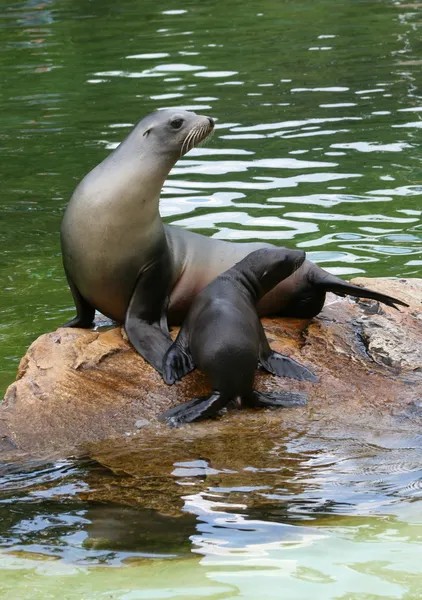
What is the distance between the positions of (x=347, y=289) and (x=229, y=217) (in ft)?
11.7

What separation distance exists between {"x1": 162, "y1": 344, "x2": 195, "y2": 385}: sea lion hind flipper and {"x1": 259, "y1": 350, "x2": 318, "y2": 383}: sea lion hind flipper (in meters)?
0.37

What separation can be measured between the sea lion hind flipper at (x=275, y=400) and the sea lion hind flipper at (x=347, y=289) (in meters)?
0.98

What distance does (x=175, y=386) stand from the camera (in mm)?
5465

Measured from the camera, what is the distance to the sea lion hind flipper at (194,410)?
5.14 meters

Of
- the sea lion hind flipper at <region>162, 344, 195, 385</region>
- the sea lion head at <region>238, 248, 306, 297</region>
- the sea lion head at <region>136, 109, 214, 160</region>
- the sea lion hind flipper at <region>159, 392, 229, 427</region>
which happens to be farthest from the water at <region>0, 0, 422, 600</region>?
the sea lion head at <region>136, 109, 214, 160</region>

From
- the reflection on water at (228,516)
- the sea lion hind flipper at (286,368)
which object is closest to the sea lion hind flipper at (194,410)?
the reflection on water at (228,516)

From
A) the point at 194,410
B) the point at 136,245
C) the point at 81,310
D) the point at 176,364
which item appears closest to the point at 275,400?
the point at 194,410

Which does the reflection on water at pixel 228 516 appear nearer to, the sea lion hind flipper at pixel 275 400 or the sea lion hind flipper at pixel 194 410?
the sea lion hind flipper at pixel 194 410

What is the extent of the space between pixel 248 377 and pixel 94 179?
4.92 ft

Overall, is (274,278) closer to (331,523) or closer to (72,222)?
(72,222)

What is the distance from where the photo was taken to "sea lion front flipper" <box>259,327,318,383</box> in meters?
5.57

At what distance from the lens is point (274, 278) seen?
6086mm

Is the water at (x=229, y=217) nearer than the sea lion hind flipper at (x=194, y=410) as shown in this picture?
Yes

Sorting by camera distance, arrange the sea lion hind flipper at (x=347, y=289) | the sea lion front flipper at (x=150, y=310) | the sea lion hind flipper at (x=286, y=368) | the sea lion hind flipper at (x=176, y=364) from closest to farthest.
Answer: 1. the sea lion hind flipper at (x=176, y=364)
2. the sea lion hind flipper at (x=286, y=368)
3. the sea lion front flipper at (x=150, y=310)
4. the sea lion hind flipper at (x=347, y=289)
